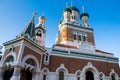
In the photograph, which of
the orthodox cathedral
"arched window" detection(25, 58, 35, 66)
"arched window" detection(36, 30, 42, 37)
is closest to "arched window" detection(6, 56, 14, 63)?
the orthodox cathedral

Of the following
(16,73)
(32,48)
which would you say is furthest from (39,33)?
(16,73)

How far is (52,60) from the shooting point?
19.1 m

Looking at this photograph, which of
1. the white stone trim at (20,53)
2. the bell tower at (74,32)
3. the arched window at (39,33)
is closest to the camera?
the white stone trim at (20,53)

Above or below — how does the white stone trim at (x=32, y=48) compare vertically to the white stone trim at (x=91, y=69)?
above

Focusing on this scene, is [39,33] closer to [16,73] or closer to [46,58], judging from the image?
[46,58]

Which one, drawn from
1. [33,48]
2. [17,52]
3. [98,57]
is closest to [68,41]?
[98,57]

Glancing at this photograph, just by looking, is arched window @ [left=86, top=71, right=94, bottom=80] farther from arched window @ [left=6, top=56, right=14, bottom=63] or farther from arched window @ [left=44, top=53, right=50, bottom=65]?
arched window @ [left=6, top=56, right=14, bottom=63]

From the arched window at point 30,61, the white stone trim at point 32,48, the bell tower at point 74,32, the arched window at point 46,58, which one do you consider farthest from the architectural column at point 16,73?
the bell tower at point 74,32

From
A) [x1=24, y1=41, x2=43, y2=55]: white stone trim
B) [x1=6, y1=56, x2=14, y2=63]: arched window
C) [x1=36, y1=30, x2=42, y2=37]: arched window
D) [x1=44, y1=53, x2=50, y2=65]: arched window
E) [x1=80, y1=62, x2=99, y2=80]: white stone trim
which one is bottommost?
[x1=80, y1=62, x2=99, y2=80]: white stone trim

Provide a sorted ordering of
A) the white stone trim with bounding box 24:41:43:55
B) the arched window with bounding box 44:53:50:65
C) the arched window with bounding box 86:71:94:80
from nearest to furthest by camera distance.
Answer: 1. the white stone trim with bounding box 24:41:43:55
2. the arched window with bounding box 44:53:50:65
3. the arched window with bounding box 86:71:94:80

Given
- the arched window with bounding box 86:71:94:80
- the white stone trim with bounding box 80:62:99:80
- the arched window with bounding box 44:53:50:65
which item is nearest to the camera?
the arched window with bounding box 44:53:50:65

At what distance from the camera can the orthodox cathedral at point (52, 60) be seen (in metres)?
15.5

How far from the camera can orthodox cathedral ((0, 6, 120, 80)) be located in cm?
1550

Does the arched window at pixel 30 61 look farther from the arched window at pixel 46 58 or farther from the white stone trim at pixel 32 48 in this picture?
the arched window at pixel 46 58
